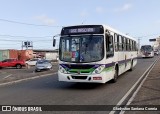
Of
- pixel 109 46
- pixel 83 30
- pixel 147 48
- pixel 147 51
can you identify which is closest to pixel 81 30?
pixel 83 30

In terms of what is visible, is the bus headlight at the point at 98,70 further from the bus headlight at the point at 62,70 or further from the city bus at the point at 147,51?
the city bus at the point at 147,51

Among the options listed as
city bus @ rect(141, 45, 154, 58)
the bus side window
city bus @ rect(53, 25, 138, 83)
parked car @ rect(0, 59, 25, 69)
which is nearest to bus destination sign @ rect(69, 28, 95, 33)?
city bus @ rect(53, 25, 138, 83)

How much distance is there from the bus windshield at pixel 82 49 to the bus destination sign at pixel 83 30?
207 millimetres

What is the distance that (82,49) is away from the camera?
1445cm

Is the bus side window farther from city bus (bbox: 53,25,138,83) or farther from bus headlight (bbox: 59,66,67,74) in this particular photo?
bus headlight (bbox: 59,66,67,74)

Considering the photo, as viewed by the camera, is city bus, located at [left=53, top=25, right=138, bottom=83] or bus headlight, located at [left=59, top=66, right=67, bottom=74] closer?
city bus, located at [left=53, top=25, right=138, bottom=83]

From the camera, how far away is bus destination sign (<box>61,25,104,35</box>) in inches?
575

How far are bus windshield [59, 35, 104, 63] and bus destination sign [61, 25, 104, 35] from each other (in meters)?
0.21

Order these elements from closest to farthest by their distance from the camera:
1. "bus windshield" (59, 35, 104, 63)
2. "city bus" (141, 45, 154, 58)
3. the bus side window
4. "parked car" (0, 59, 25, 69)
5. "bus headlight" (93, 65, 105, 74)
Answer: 1. "bus headlight" (93, 65, 105, 74)
2. "bus windshield" (59, 35, 104, 63)
3. the bus side window
4. "parked car" (0, 59, 25, 69)
5. "city bus" (141, 45, 154, 58)

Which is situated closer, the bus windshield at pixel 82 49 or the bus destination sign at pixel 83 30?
the bus windshield at pixel 82 49

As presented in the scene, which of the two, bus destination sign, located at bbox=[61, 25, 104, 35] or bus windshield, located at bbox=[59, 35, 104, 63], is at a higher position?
bus destination sign, located at bbox=[61, 25, 104, 35]

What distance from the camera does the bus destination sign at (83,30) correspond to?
575 inches

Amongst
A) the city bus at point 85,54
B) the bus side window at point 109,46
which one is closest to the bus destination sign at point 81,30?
the city bus at point 85,54

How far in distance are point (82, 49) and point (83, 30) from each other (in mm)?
969
